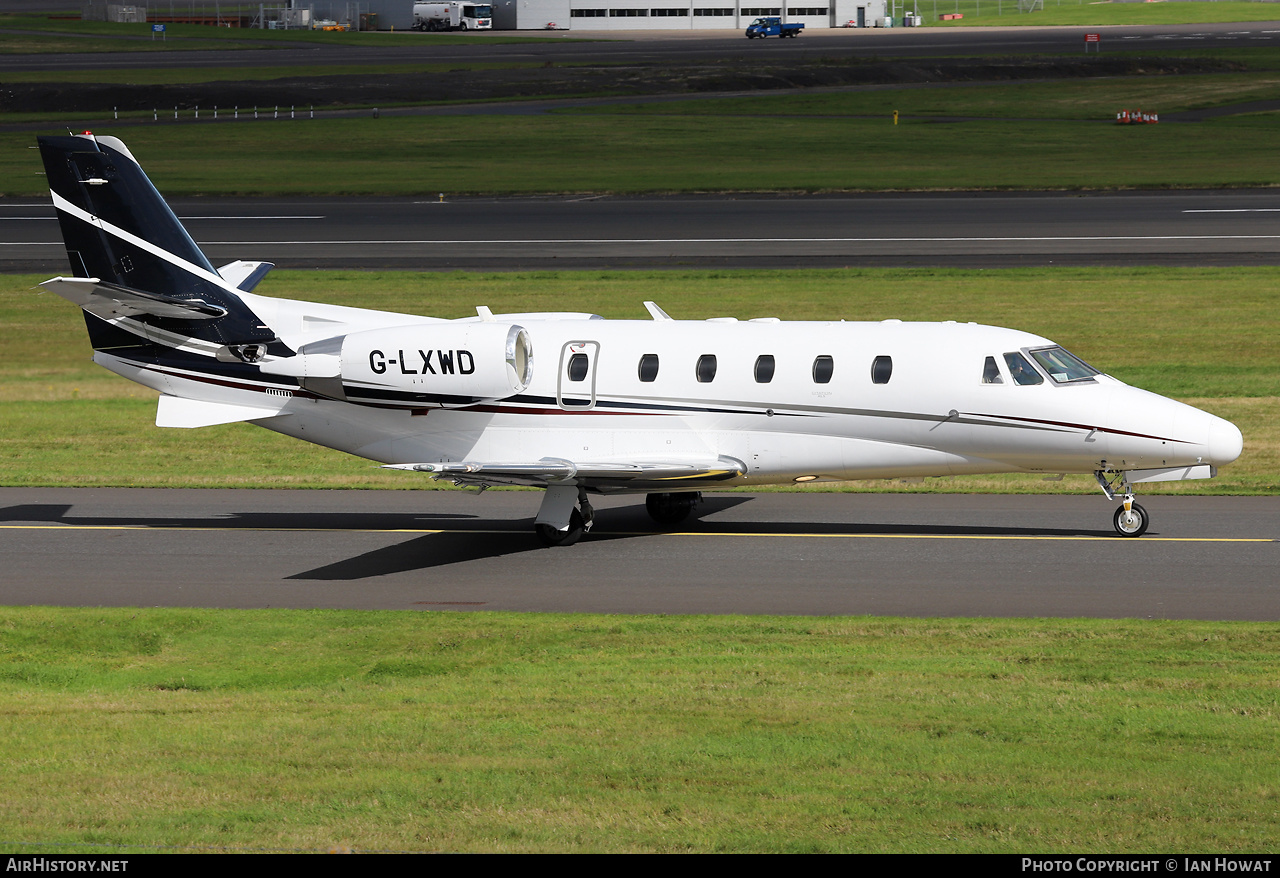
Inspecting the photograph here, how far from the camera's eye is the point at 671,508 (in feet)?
77.6

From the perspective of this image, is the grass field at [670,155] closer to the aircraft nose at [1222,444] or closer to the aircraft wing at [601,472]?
the aircraft nose at [1222,444]

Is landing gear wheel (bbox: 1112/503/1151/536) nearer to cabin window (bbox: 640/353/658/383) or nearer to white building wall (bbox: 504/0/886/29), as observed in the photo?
cabin window (bbox: 640/353/658/383)

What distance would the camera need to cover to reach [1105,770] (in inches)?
462

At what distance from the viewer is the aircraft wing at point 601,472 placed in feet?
69.1

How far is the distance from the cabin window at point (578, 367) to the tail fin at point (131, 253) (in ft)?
15.8

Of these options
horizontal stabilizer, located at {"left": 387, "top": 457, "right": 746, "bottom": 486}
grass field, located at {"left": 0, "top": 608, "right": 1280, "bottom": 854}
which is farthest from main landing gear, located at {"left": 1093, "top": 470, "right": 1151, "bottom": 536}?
horizontal stabilizer, located at {"left": 387, "top": 457, "right": 746, "bottom": 486}

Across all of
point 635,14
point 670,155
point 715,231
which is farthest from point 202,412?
point 635,14

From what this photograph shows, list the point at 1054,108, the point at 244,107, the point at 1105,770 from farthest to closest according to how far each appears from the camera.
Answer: the point at 244,107 < the point at 1054,108 < the point at 1105,770

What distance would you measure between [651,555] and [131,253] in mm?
9929

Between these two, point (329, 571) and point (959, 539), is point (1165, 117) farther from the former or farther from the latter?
point (329, 571)

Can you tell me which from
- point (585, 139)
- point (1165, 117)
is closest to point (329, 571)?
point (585, 139)

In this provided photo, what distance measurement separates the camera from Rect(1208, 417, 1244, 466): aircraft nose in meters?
20.4

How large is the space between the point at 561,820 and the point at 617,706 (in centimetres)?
301

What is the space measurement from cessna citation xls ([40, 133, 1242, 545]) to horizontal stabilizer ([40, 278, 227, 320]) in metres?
0.04
